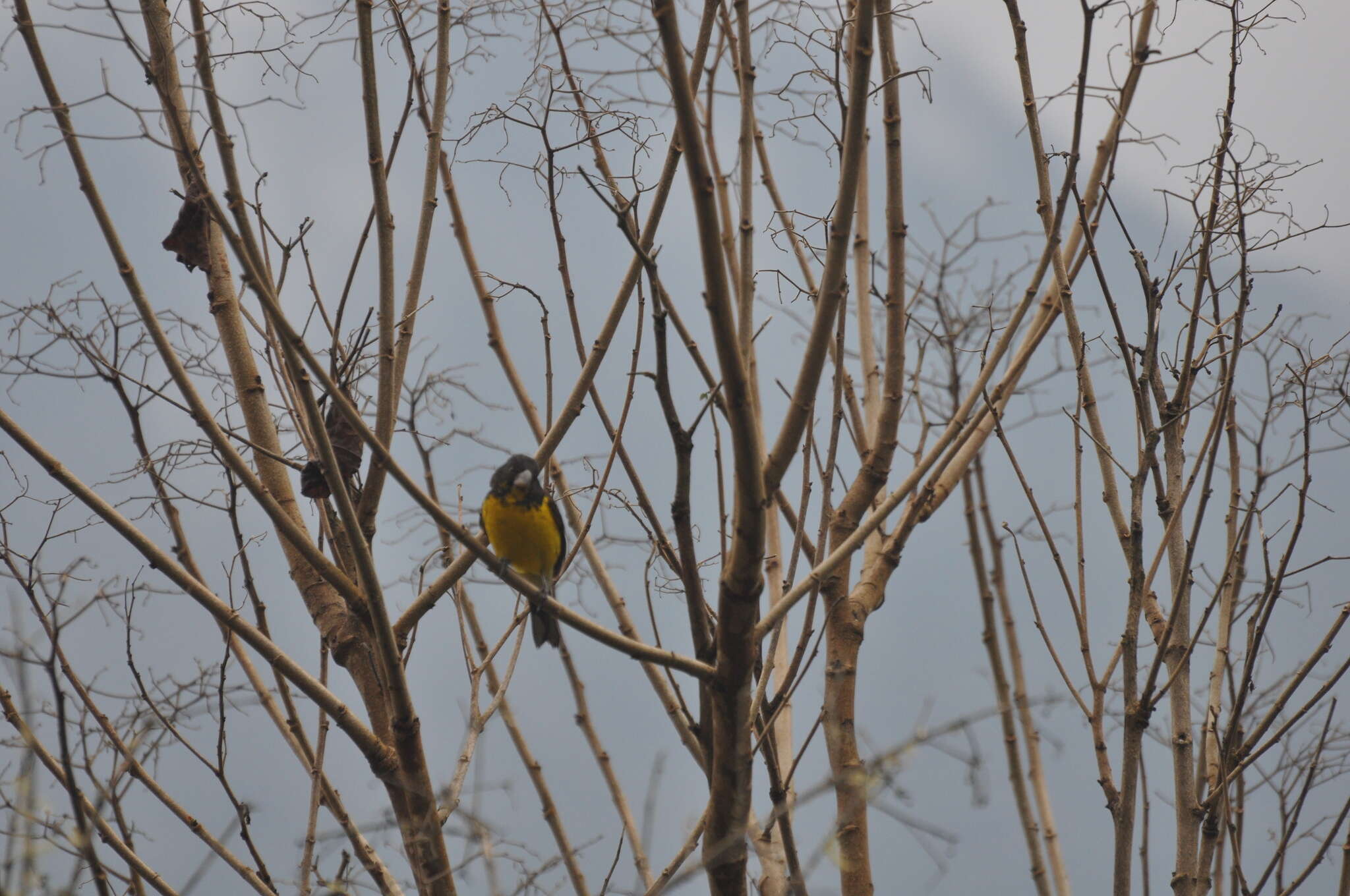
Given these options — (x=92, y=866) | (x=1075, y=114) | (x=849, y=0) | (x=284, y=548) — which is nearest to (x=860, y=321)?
(x=849, y=0)

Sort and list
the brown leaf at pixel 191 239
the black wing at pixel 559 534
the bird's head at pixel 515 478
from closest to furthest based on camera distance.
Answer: the brown leaf at pixel 191 239 < the bird's head at pixel 515 478 < the black wing at pixel 559 534

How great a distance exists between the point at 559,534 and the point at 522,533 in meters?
0.23

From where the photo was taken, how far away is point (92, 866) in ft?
5.40

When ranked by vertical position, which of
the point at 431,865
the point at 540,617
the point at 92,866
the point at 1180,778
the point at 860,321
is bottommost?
the point at 92,866

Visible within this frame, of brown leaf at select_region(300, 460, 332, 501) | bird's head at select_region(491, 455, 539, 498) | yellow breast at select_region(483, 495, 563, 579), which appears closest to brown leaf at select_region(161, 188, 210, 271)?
brown leaf at select_region(300, 460, 332, 501)

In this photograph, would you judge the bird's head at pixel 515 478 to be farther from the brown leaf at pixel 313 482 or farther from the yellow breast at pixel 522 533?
the brown leaf at pixel 313 482

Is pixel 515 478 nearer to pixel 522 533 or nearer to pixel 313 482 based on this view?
pixel 522 533

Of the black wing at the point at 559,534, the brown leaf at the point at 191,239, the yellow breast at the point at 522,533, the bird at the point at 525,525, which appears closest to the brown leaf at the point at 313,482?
the brown leaf at the point at 191,239

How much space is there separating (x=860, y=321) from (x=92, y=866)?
8.75 ft

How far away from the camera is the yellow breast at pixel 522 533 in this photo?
4.24m

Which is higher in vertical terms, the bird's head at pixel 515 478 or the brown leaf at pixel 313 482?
the bird's head at pixel 515 478

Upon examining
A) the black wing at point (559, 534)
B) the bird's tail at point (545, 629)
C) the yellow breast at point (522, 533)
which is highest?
the black wing at point (559, 534)

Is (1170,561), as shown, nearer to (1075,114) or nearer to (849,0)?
(1075,114)

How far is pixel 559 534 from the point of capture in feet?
14.6
